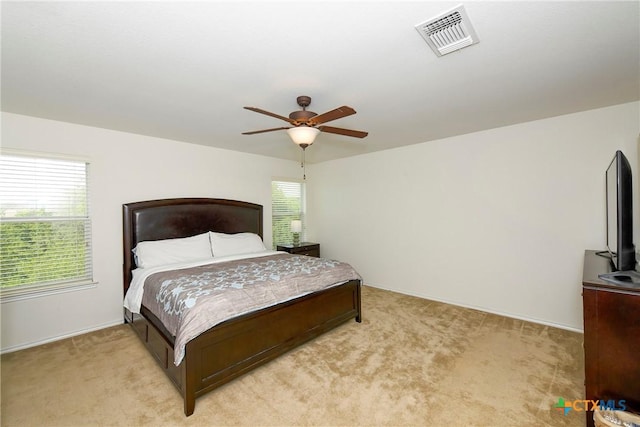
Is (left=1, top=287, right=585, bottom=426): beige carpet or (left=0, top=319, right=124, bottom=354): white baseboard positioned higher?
(left=0, top=319, right=124, bottom=354): white baseboard

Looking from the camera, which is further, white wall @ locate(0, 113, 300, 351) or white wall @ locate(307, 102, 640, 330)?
white wall @ locate(307, 102, 640, 330)

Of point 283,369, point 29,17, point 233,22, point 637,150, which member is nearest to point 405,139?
point 637,150

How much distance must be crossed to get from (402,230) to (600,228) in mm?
2262

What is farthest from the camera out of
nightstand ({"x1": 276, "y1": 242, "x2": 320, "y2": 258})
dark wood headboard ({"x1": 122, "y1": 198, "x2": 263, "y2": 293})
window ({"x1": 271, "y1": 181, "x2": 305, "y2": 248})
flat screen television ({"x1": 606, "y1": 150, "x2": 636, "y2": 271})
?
window ({"x1": 271, "y1": 181, "x2": 305, "y2": 248})

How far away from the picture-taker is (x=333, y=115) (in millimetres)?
2146

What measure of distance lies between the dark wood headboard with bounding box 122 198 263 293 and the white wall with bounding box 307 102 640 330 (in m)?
2.01

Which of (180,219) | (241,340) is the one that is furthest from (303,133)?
(180,219)

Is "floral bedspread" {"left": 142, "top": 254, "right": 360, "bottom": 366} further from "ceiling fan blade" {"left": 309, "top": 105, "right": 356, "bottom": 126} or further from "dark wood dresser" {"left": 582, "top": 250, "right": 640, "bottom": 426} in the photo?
"dark wood dresser" {"left": 582, "top": 250, "right": 640, "bottom": 426}

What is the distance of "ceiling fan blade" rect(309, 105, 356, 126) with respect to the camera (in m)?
2.02

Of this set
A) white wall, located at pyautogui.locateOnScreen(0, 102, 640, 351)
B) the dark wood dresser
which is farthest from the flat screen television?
white wall, located at pyautogui.locateOnScreen(0, 102, 640, 351)

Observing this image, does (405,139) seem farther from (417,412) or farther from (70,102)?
(70,102)

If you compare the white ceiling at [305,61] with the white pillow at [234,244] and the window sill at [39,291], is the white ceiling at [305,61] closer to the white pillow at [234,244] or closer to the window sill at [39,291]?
the white pillow at [234,244]

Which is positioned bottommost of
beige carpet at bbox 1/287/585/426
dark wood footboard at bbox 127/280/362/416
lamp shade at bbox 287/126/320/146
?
beige carpet at bbox 1/287/585/426

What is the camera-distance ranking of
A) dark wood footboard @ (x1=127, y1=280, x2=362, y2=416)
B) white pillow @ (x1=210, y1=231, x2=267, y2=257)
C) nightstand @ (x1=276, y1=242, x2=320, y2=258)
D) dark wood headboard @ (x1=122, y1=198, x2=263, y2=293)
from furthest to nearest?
nightstand @ (x1=276, y1=242, x2=320, y2=258)
white pillow @ (x1=210, y1=231, x2=267, y2=257)
dark wood headboard @ (x1=122, y1=198, x2=263, y2=293)
dark wood footboard @ (x1=127, y1=280, x2=362, y2=416)
